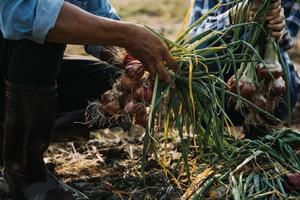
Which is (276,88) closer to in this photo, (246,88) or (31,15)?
(246,88)

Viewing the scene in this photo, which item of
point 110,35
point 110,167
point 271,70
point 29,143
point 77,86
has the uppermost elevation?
point 110,35

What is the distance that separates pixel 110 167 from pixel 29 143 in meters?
0.56

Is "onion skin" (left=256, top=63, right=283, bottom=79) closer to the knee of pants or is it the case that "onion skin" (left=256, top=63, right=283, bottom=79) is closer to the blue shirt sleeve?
the blue shirt sleeve

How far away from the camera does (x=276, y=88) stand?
249cm

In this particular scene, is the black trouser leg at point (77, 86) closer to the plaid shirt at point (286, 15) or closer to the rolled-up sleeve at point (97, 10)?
the rolled-up sleeve at point (97, 10)

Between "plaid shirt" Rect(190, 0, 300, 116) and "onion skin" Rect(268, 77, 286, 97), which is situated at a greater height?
"plaid shirt" Rect(190, 0, 300, 116)

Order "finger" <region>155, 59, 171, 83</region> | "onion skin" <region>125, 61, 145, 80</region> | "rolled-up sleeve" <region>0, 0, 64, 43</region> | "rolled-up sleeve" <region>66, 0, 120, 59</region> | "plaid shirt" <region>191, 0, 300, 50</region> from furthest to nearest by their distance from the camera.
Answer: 1. "plaid shirt" <region>191, 0, 300, 50</region>
2. "rolled-up sleeve" <region>66, 0, 120, 59</region>
3. "onion skin" <region>125, 61, 145, 80</region>
4. "finger" <region>155, 59, 171, 83</region>
5. "rolled-up sleeve" <region>0, 0, 64, 43</region>

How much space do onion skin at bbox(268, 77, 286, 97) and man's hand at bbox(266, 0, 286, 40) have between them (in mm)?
163

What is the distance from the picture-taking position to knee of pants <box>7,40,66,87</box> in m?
2.20

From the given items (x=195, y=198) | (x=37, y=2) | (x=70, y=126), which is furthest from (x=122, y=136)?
(x=37, y=2)

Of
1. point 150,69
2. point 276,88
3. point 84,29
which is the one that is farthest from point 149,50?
point 276,88

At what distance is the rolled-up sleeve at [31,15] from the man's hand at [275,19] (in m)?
0.75

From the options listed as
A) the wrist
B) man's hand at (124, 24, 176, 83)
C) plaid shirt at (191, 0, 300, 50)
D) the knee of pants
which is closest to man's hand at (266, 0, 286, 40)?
plaid shirt at (191, 0, 300, 50)

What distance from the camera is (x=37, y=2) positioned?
6.66ft
